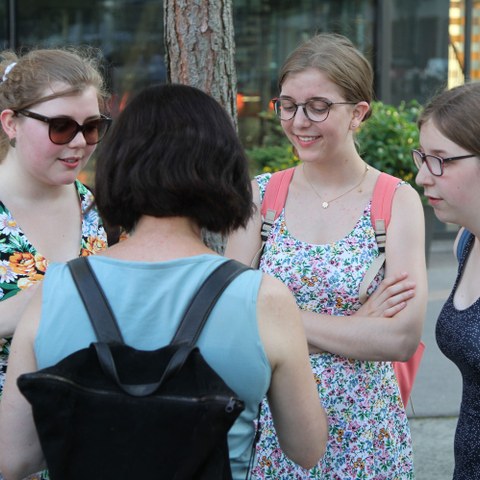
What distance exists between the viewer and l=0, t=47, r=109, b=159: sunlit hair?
103 inches

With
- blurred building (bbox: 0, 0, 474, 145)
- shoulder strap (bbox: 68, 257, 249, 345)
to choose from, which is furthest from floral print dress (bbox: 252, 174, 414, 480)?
blurred building (bbox: 0, 0, 474, 145)

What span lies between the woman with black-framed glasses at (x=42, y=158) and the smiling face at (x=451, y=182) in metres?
1.00

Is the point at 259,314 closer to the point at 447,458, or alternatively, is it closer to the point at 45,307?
the point at 45,307

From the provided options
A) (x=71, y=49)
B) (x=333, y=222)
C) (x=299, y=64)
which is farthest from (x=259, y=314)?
(x=71, y=49)

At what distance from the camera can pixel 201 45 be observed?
12.3ft

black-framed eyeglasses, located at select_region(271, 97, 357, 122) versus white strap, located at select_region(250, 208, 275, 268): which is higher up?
black-framed eyeglasses, located at select_region(271, 97, 357, 122)

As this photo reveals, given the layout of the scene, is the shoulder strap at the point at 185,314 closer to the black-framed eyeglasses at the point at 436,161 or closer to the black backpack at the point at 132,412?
the black backpack at the point at 132,412

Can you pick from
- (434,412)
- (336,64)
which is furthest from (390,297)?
(434,412)

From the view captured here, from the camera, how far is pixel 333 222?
2938 millimetres

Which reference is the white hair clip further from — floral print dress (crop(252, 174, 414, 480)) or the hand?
the hand

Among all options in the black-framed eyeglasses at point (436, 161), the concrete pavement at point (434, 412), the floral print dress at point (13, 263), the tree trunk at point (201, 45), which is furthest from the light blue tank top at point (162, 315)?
the concrete pavement at point (434, 412)

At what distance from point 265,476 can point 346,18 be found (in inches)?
338

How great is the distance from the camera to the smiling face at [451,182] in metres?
2.53

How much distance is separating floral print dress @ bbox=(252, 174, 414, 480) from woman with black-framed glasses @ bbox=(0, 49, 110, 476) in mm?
675
